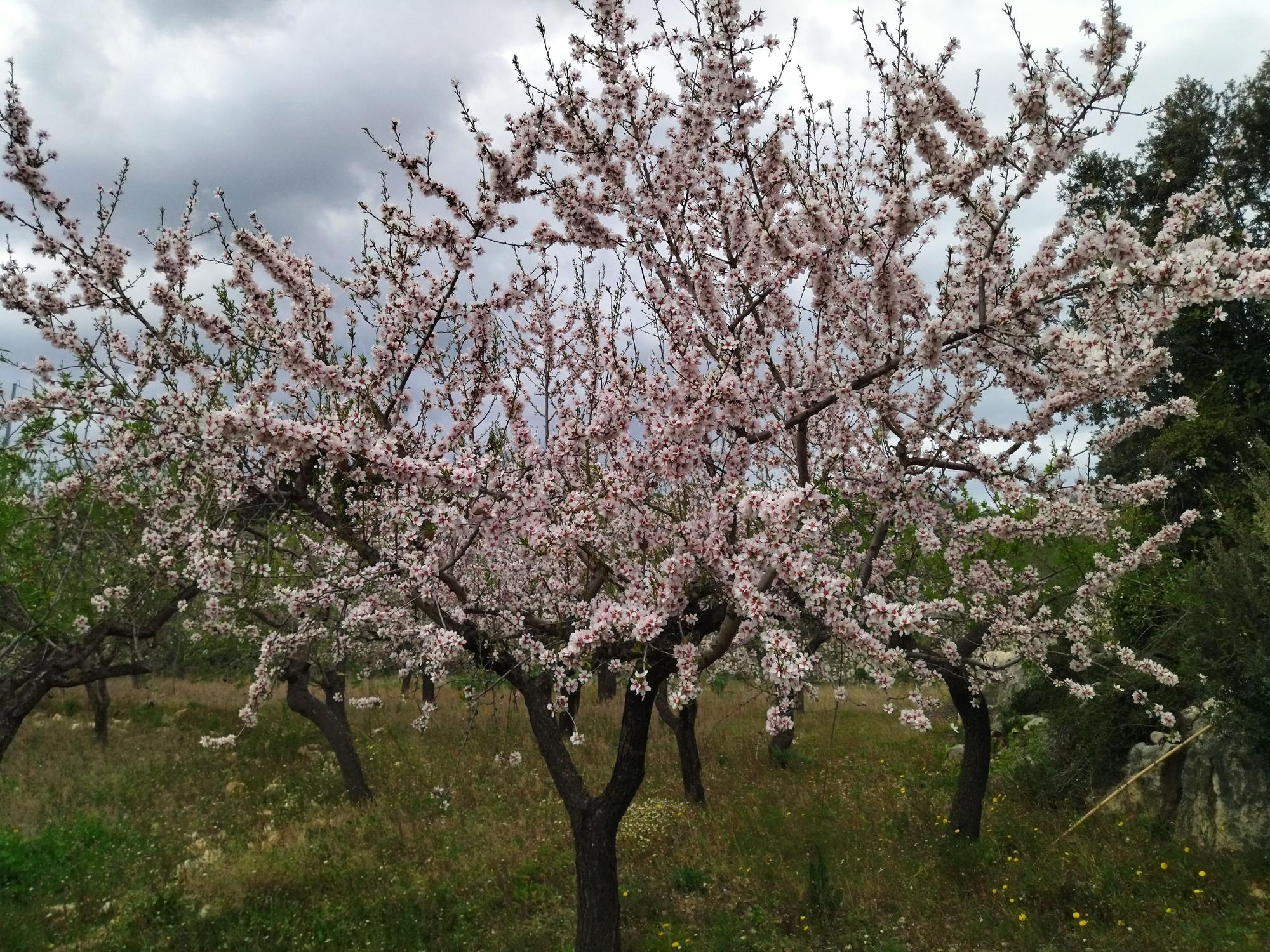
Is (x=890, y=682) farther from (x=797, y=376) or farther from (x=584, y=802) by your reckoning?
(x=584, y=802)

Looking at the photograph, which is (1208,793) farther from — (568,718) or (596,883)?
(568,718)

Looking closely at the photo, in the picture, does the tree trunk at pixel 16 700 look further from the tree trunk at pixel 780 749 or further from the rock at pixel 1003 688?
the rock at pixel 1003 688

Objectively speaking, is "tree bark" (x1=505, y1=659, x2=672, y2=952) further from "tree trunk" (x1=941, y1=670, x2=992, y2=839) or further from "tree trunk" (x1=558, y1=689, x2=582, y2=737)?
"tree trunk" (x1=558, y1=689, x2=582, y2=737)

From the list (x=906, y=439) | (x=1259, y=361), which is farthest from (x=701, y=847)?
(x=1259, y=361)

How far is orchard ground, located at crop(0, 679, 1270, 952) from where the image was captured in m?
7.85

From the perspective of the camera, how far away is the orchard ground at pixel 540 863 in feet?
25.7

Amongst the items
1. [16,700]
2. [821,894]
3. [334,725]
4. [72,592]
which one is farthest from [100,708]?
[821,894]

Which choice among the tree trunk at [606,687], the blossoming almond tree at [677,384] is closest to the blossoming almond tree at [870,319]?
the blossoming almond tree at [677,384]

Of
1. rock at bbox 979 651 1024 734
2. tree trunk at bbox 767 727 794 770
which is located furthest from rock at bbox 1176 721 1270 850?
tree trunk at bbox 767 727 794 770

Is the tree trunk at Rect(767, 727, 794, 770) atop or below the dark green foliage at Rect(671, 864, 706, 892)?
atop

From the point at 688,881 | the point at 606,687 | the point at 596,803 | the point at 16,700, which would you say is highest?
the point at 16,700

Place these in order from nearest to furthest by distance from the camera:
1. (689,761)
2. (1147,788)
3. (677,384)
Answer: (677,384) < (1147,788) < (689,761)

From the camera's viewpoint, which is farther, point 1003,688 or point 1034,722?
point 1003,688

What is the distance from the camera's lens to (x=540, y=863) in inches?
390
